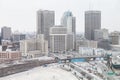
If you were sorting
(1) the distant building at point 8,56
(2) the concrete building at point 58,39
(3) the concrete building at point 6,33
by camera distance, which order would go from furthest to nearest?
(3) the concrete building at point 6,33 → (2) the concrete building at point 58,39 → (1) the distant building at point 8,56

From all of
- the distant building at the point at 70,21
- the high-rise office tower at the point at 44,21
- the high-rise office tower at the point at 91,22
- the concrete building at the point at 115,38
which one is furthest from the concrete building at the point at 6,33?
the concrete building at the point at 115,38

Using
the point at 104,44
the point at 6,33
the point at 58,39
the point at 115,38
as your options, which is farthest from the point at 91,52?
the point at 6,33

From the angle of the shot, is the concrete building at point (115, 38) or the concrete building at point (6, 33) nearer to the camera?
the concrete building at point (115, 38)

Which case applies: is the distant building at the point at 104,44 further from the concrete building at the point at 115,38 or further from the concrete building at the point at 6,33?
the concrete building at the point at 6,33

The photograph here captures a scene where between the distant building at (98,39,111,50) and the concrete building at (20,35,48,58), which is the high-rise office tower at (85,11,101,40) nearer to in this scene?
the distant building at (98,39,111,50)

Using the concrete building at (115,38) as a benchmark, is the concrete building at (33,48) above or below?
below

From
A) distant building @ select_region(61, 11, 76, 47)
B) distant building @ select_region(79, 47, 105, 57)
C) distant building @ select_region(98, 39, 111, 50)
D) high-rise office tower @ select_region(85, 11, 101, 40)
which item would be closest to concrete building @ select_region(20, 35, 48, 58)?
distant building @ select_region(79, 47, 105, 57)
